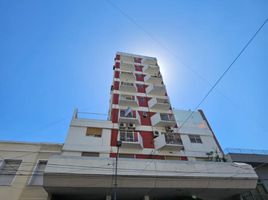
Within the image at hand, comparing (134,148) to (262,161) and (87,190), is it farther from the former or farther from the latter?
(262,161)

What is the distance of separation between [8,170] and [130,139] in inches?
382

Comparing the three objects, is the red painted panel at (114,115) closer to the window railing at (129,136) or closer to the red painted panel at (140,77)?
the window railing at (129,136)

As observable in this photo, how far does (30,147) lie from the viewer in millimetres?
13461

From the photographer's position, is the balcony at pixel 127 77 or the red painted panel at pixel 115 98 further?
the balcony at pixel 127 77

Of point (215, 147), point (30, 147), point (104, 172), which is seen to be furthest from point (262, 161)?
point (30, 147)

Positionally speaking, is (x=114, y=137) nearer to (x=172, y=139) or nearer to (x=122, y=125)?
(x=122, y=125)

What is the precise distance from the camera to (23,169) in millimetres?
12195

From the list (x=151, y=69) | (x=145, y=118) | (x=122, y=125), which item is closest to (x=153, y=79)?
(x=151, y=69)

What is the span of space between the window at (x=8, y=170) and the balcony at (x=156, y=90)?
15.5m

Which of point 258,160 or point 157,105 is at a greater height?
point 157,105

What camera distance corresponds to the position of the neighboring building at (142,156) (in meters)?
10.8

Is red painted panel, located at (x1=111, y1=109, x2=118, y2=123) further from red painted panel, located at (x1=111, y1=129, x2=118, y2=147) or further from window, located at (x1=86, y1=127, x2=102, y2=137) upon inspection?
window, located at (x1=86, y1=127, x2=102, y2=137)

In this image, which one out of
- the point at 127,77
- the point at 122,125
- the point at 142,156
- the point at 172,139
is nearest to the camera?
the point at 142,156

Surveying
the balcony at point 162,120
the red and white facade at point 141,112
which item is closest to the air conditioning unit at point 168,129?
the red and white facade at point 141,112
